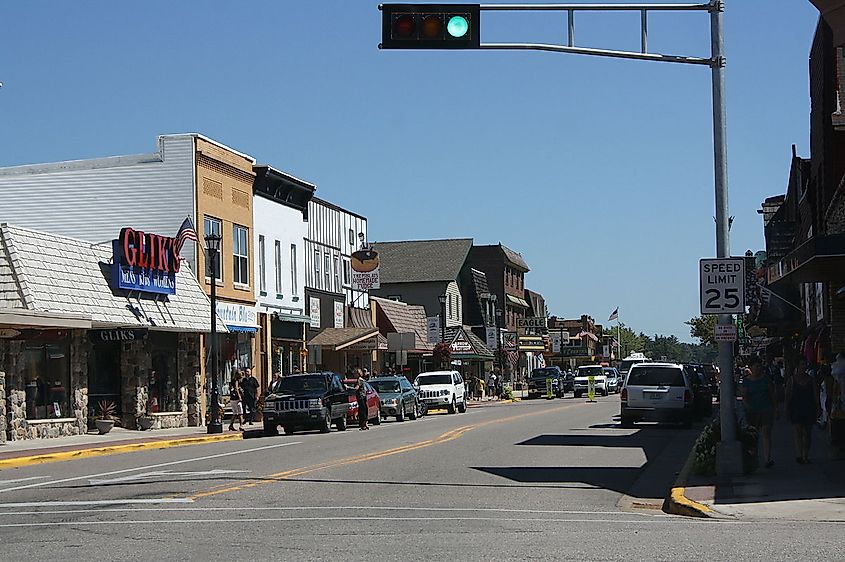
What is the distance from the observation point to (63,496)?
16609 mm

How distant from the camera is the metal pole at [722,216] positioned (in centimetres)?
1786

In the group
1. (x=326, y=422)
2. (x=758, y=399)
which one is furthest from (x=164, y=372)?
(x=758, y=399)

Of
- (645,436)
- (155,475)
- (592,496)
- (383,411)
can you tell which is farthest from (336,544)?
(383,411)

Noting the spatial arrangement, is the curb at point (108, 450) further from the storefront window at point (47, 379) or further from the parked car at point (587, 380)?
the parked car at point (587, 380)

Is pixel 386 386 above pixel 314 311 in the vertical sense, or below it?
below

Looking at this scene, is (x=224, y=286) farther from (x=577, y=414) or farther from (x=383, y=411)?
(x=577, y=414)

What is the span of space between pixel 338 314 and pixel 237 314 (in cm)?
1122

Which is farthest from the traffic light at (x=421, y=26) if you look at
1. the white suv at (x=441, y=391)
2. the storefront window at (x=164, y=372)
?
the white suv at (x=441, y=391)

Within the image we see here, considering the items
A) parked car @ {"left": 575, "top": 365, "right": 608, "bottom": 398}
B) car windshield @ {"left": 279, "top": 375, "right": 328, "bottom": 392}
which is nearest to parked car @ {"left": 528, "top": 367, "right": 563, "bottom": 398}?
parked car @ {"left": 575, "top": 365, "right": 608, "bottom": 398}

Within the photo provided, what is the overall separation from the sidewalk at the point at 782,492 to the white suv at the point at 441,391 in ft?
89.4

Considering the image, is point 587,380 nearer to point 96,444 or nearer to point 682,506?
point 96,444

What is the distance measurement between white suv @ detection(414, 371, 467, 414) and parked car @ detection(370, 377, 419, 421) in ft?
11.8

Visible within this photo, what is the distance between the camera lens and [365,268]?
52.8 metres

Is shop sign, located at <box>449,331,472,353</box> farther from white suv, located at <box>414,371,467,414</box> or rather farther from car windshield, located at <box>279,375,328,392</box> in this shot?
car windshield, located at <box>279,375,328,392</box>
